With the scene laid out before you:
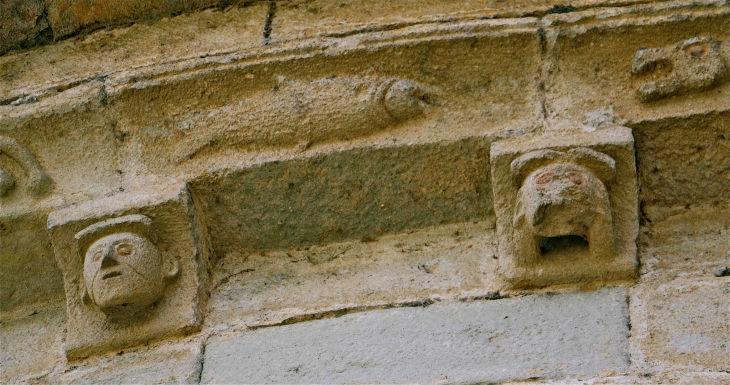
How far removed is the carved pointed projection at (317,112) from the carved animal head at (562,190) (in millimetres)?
408

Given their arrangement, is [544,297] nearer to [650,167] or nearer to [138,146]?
[650,167]

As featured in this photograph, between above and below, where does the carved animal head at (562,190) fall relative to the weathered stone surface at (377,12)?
below

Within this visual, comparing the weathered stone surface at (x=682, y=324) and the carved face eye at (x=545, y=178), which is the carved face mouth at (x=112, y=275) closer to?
the carved face eye at (x=545, y=178)

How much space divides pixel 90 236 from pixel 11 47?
1012mm

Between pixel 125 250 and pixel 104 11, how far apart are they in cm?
107

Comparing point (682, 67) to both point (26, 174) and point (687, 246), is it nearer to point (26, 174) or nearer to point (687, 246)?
point (687, 246)

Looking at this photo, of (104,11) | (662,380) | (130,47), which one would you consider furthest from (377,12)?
(662,380)

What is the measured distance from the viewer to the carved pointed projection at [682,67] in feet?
9.27

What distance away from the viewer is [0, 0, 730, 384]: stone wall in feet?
8.54

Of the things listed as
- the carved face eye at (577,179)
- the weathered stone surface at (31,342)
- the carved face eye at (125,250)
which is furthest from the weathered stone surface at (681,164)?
the weathered stone surface at (31,342)

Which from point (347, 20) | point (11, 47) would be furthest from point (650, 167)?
point (11, 47)

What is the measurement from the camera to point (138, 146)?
10.3 ft

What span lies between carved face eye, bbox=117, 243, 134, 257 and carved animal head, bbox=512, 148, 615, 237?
99 centimetres

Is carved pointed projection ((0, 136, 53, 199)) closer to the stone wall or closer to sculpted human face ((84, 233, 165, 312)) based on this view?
the stone wall
